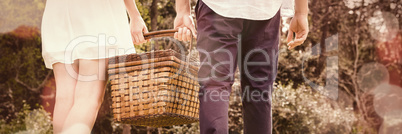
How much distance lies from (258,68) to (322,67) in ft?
20.3

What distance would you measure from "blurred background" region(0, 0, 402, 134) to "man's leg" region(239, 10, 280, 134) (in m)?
4.42

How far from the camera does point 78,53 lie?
224 cm

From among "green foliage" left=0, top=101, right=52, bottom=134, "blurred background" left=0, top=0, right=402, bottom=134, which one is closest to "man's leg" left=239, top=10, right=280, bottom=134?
"blurred background" left=0, top=0, right=402, bottom=134

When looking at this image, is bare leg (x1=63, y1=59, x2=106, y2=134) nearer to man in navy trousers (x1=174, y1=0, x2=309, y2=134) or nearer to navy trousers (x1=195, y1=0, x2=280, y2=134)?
man in navy trousers (x1=174, y1=0, x2=309, y2=134)

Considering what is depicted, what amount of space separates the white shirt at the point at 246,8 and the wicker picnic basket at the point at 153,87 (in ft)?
1.80

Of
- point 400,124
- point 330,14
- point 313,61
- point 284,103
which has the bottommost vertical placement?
point 400,124

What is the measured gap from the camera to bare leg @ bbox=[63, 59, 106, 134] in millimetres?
2189

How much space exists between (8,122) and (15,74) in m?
0.91

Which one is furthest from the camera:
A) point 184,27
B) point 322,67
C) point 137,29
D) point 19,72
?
point 19,72

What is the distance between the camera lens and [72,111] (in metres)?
2.22

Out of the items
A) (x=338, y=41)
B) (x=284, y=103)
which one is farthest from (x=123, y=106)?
(x=338, y=41)

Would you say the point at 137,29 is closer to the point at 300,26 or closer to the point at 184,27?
the point at 184,27

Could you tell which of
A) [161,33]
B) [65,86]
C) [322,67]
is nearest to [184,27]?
[161,33]

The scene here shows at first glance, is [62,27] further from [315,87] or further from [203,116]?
[315,87]
